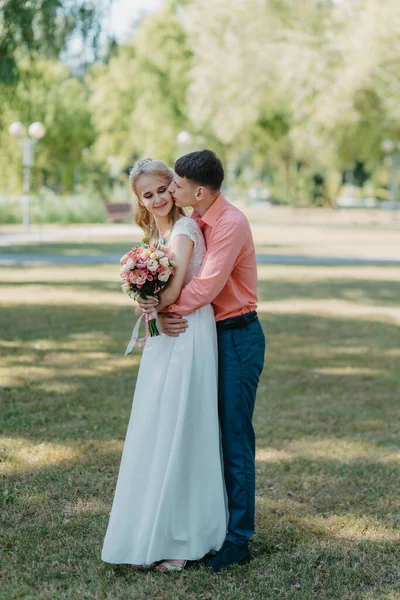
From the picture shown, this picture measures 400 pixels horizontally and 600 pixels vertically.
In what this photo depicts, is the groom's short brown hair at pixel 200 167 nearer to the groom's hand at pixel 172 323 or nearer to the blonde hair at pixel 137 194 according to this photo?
the blonde hair at pixel 137 194

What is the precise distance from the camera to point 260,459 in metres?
5.52

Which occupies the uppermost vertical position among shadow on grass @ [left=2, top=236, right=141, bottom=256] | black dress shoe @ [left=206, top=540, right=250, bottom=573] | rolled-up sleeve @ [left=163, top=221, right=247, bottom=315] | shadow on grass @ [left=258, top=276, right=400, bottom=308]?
rolled-up sleeve @ [left=163, top=221, right=247, bottom=315]

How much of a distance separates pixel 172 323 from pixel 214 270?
307 millimetres

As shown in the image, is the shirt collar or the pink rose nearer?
the pink rose

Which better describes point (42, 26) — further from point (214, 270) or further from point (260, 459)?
point (214, 270)

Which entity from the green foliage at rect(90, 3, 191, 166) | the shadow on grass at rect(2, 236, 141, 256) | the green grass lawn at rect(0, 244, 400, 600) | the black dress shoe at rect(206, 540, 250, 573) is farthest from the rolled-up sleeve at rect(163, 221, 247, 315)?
the green foliage at rect(90, 3, 191, 166)

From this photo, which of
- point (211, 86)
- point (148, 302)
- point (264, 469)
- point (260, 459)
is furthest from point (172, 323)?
point (211, 86)

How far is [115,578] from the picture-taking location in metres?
3.68

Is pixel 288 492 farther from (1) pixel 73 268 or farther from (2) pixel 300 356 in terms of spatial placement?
(1) pixel 73 268

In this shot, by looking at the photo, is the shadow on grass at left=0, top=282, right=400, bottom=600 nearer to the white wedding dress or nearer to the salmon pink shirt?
the white wedding dress

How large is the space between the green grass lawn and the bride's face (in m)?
1.66

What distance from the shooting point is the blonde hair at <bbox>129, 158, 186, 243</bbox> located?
12.1ft

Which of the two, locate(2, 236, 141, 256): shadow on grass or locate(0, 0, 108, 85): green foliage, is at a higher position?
locate(0, 0, 108, 85): green foliage

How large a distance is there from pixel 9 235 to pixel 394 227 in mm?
18079
